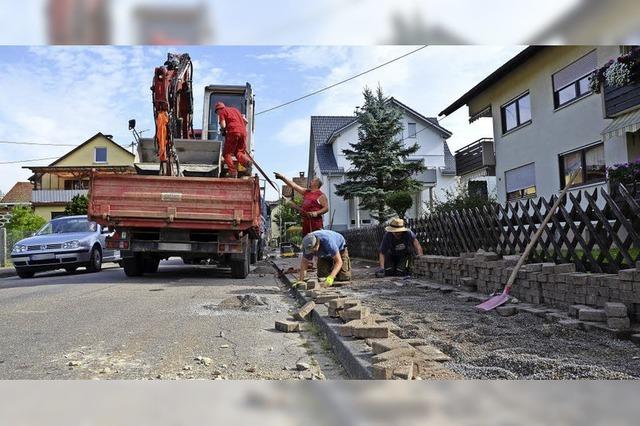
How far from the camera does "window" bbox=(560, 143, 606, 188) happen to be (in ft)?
47.8

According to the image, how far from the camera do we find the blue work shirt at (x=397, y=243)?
10343mm

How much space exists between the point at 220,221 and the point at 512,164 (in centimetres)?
1267

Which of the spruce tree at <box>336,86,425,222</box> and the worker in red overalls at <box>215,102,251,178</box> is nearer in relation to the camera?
the worker in red overalls at <box>215,102,251,178</box>

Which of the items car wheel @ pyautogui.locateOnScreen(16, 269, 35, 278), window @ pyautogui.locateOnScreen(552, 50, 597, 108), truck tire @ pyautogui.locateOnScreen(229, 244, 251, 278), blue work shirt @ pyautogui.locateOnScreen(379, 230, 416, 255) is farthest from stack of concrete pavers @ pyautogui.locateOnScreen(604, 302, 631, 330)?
car wheel @ pyautogui.locateOnScreen(16, 269, 35, 278)

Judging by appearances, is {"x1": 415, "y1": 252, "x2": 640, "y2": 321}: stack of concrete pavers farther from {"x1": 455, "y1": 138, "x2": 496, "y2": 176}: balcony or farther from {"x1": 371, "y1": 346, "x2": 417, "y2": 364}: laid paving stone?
{"x1": 455, "y1": 138, "x2": 496, "y2": 176}: balcony

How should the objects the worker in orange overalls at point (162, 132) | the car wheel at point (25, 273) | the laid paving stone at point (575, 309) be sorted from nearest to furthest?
the laid paving stone at point (575, 309)
the worker in orange overalls at point (162, 132)
the car wheel at point (25, 273)

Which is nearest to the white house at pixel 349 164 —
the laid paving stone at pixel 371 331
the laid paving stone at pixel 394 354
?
the laid paving stone at pixel 371 331

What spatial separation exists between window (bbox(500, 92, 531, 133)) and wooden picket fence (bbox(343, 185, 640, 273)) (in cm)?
942

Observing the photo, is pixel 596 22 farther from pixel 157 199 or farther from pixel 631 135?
pixel 631 135

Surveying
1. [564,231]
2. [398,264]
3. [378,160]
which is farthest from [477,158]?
[564,231]

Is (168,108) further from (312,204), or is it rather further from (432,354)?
(432,354)

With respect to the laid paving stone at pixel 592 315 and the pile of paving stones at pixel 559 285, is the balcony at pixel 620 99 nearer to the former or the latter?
the pile of paving stones at pixel 559 285

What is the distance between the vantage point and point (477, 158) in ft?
69.7

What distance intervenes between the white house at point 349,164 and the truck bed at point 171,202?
11.5 metres
